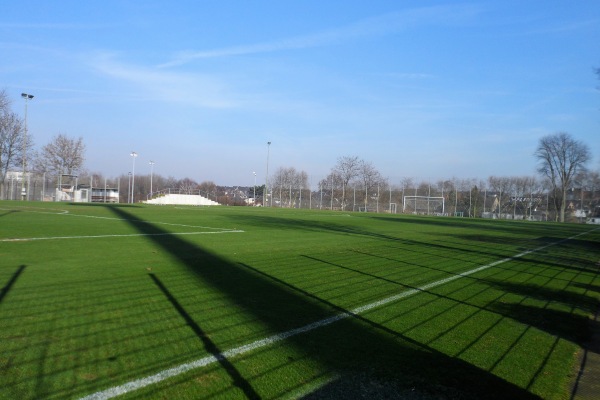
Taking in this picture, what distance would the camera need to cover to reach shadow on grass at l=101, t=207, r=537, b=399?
3.79 metres

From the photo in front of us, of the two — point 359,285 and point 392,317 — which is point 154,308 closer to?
point 392,317

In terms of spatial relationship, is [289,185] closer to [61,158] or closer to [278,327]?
[61,158]

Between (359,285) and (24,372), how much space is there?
5413mm

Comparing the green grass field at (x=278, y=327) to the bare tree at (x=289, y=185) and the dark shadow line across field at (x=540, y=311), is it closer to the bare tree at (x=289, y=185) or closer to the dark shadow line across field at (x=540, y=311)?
the dark shadow line across field at (x=540, y=311)

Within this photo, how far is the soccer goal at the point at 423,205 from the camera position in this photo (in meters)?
70.3

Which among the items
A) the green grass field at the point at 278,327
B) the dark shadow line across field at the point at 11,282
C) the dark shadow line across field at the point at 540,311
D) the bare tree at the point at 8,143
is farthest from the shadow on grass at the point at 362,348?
the bare tree at the point at 8,143

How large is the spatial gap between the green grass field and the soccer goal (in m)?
61.4

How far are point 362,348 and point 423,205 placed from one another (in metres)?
69.7

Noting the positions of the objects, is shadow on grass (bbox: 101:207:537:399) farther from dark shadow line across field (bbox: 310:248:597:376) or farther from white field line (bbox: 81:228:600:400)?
dark shadow line across field (bbox: 310:248:597:376)

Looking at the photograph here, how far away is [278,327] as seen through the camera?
16.7 feet

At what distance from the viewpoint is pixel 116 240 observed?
1308cm

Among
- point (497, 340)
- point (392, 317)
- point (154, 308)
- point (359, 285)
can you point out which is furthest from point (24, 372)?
point (359, 285)

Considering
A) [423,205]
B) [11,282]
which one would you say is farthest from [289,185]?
[11,282]

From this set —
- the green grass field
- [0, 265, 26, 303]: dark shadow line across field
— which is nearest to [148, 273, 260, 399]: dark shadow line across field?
the green grass field
